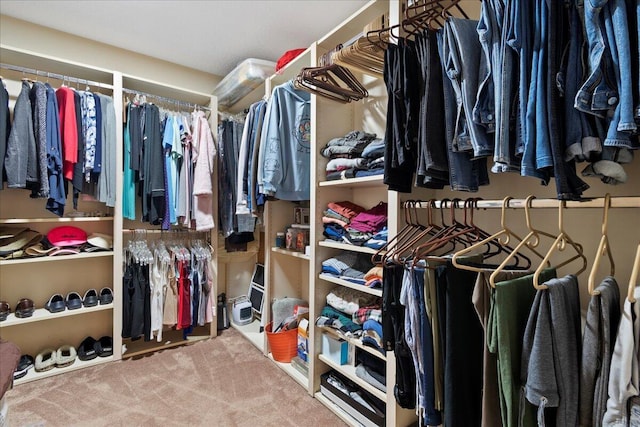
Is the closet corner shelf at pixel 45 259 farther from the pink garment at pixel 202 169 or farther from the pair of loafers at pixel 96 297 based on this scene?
the pink garment at pixel 202 169

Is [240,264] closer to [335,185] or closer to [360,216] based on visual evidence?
[335,185]

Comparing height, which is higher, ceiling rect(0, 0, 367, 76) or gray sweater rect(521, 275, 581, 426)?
ceiling rect(0, 0, 367, 76)

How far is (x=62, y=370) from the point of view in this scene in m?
2.10

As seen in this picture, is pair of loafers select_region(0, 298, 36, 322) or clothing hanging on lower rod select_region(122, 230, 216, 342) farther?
clothing hanging on lower rod select_region(122, 230, 216, 342)

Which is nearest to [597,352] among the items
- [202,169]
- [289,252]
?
[289,252]

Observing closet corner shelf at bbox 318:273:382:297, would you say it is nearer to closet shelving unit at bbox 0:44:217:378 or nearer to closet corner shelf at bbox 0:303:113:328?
closet shelving unit at bbox 0:44:217:378

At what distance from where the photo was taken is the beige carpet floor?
166cm

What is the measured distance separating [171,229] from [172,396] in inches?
53.3

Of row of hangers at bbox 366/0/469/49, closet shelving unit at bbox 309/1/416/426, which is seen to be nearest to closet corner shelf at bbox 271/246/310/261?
closet shelving unit at bbox 309/1/416/426

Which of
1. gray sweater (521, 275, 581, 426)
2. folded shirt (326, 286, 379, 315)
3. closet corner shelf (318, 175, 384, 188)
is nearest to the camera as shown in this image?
gray sweater (521, 275, 581, 426)

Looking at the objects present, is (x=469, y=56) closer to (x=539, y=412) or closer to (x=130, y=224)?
(x=539, y=412)

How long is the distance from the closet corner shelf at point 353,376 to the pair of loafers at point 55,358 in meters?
1.79

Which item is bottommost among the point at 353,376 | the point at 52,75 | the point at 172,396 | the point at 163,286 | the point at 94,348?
the point at 172,396

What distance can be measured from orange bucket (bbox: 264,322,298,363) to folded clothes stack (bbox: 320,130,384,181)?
114 cm
